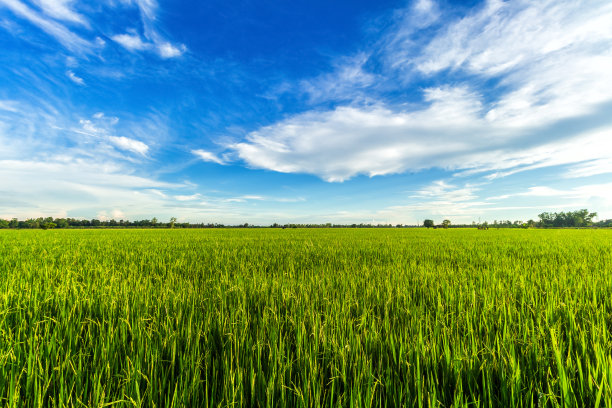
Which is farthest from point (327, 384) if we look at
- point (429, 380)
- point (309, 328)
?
point (309, 328)

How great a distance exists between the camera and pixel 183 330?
204 centimetres

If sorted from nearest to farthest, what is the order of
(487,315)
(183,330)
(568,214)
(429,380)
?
(429,380) → (183,330) → (487,315) → (568,214)

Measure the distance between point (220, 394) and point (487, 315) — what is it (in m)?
2.64

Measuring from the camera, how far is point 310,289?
3201 millimetres

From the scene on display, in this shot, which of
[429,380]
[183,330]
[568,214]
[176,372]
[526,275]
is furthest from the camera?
[568,214]

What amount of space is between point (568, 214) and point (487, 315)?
18624cm

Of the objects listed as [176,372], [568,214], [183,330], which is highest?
[568,214]

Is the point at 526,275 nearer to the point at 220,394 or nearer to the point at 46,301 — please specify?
the point at 220,394

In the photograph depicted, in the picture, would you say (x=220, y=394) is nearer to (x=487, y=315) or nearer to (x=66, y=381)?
(x=66, y=381)

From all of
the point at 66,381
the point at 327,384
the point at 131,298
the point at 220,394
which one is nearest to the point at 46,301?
the point at 131,298

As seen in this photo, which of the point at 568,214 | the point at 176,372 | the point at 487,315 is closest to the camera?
the point at 176,372

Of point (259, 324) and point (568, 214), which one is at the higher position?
point (568, 214)

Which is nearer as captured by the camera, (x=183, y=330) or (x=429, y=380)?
(x=429, y=380)

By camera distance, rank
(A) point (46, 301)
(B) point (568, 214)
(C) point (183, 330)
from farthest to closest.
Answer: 1. (B) point (568, 214)
2. (A) point (46, 301)
3. (C) point (183, 330)
